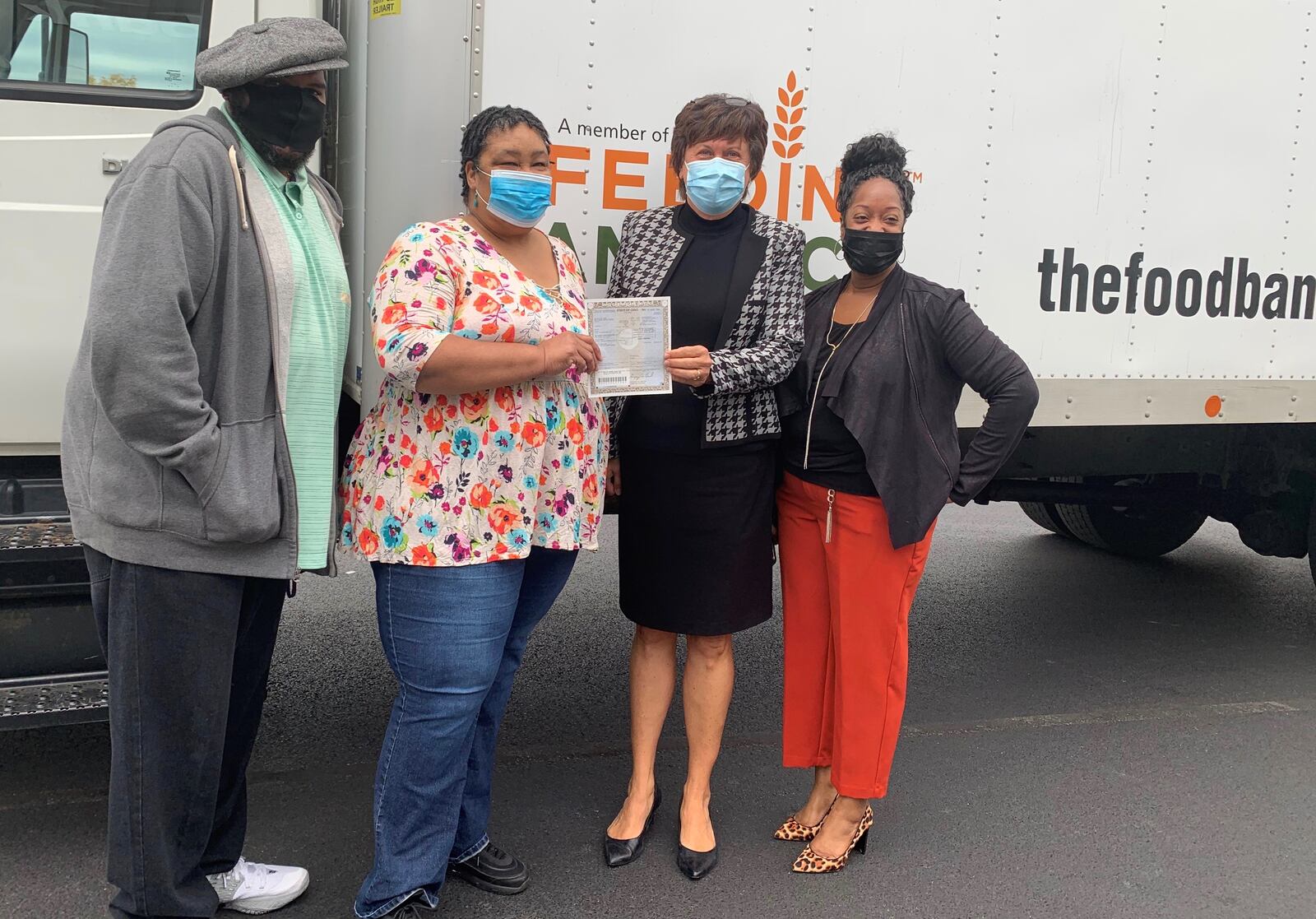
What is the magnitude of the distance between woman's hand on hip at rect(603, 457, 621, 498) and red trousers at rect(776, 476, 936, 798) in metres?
0.47

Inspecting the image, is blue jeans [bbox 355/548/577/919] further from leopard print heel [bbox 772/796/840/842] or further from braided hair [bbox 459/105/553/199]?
leopard print heel [bbox 772/796/840/842]

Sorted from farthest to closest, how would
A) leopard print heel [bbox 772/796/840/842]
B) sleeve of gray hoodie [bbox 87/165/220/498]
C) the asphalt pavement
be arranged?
leopard print heel [bbox 772/796/840/842] → the asphalt pavement → sleeve of gray hoodie [bbox 87/165/220/498]

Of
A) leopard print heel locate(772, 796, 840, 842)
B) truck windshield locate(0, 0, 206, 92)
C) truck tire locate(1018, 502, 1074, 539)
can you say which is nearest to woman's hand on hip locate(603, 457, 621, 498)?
leopard print heel locate(772, 796, 840, 842)

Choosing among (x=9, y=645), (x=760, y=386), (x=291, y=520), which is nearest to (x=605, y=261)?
(x=760, y=386)

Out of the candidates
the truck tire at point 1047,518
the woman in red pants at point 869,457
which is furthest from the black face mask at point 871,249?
the truck tire at point 1047,518

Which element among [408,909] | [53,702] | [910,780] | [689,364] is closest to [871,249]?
Answer: [689,364]

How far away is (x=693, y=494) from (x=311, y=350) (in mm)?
1004

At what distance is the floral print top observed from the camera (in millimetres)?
2254

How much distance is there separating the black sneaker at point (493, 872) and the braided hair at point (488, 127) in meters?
1.64

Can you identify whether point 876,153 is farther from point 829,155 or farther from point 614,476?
point 614,476

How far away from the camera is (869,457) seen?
2.73 m

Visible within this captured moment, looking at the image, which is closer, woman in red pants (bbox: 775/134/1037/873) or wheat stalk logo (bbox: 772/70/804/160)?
woman in red pants (bbox: 775/134/1037/873)

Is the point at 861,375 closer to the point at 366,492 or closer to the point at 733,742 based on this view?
the point at 366,492

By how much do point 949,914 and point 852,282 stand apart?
1.64 metres
